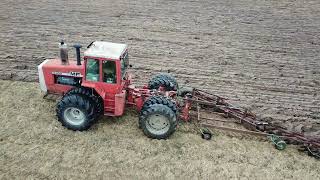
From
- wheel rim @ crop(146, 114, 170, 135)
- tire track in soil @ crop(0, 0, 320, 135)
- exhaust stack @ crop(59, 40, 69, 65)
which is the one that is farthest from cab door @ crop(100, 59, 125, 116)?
tire track in soil @ crop(0, 0, 320, 135)

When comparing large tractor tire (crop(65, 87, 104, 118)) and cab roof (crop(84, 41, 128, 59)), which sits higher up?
cab roof (crop(84, 41, 128, 59))

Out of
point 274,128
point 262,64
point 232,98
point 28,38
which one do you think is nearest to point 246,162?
point 274,128

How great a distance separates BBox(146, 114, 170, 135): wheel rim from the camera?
359 inches

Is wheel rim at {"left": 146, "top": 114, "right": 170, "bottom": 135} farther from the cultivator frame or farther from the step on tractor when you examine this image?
the cultivator frame

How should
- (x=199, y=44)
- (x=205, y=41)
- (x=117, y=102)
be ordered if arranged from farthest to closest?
1. (x=205, y=41)
2. (x=199, y=44)
3. (x=117, y=102)

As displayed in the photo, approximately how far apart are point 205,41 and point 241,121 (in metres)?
6.44

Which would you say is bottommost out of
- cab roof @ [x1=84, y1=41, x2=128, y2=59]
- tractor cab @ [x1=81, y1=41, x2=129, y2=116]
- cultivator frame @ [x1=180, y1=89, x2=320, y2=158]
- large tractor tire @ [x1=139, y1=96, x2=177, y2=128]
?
cultivator frame @ [x1=180, y1=89, x2=320, y2=158]

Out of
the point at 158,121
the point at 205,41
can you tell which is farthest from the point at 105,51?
the point at 205,41

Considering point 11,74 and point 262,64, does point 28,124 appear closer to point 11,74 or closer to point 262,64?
point 11,74

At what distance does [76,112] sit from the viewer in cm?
938

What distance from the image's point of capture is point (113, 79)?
916cm

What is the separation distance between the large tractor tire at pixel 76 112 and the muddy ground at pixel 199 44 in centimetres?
22

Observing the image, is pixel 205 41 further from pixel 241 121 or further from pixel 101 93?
pixel 101 93

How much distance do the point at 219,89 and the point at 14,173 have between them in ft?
20.8
